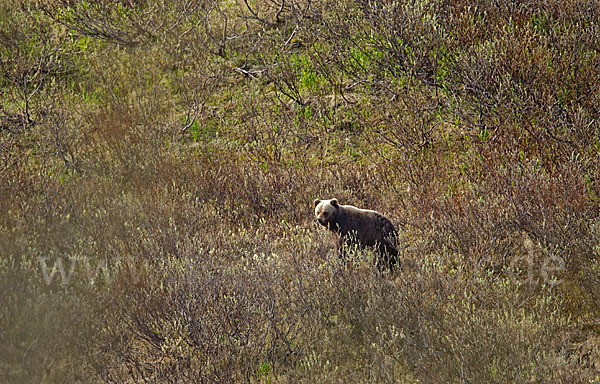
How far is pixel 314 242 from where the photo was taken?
213 inches

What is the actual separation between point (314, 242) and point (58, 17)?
26.8 feet

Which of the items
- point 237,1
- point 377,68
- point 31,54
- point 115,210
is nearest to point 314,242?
point 115,210

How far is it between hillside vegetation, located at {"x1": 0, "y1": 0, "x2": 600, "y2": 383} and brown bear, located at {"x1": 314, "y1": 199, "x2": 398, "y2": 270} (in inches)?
6.4

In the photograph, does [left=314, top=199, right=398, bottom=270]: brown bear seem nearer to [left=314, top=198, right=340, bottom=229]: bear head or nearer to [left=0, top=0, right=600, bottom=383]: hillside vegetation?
[left=314, top=198, right=340, bottom=229]: bear head

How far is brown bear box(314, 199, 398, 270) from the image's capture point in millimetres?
5114

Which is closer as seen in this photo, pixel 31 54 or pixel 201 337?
pixel 201 337

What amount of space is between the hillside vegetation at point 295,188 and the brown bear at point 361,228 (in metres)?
0.16

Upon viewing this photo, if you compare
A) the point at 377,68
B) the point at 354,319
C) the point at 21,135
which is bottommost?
the point at 21,135

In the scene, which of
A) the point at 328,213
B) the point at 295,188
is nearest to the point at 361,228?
the point at 328,213

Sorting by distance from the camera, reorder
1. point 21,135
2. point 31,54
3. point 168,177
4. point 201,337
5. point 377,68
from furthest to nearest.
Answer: point 31,54 < point 21,135 < point 377,68 < point 168,177 < point 201,337

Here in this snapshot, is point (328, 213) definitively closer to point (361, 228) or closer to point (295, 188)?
point (361, 228)

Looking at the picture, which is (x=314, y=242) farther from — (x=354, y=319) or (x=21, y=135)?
(x=21, y=135)

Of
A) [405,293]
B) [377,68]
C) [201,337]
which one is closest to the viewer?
[201,337]

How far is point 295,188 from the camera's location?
6734mm
